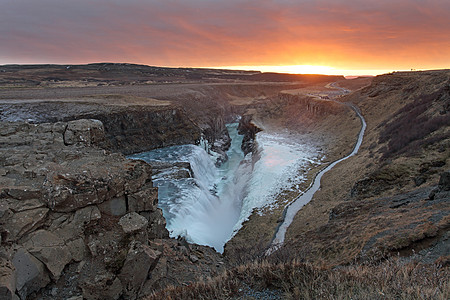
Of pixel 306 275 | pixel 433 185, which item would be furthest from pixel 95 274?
pixel 433 185

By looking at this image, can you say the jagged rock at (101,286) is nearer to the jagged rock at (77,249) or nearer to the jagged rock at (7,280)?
the jagged rock at (77,249)

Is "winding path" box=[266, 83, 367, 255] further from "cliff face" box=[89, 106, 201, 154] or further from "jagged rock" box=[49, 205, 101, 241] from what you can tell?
"cliff face" box=[89, 106, 201, 154]

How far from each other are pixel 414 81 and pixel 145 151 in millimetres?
41592

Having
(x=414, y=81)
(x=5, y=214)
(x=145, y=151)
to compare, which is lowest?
(x=145, y=151)

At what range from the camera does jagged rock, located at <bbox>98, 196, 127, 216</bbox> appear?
8133 millimetres

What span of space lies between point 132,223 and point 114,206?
30.0 inches

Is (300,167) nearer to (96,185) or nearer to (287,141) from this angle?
(287,141)

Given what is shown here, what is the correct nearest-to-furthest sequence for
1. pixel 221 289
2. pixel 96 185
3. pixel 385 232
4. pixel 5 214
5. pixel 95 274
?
1. pixel 221 289
2. pixel 5 214
3. pixel 95 274
4. pixel 96 185
5. pixel 385 232

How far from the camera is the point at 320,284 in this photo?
544cm

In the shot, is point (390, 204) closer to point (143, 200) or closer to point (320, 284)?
point (320, 284)

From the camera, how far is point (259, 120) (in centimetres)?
6166

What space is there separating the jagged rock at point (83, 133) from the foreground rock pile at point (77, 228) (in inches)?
26.2

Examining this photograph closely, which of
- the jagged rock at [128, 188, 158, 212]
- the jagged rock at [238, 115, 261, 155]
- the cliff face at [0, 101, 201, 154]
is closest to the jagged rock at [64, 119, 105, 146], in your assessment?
the jagged rock at [128, 188, 158, 212]

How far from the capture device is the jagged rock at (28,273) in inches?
247
